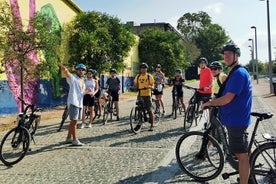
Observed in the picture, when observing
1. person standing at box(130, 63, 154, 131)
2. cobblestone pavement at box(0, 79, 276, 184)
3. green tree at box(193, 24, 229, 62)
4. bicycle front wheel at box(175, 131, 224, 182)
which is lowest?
cobblestone pavement at box(0, 79, 276, 184)

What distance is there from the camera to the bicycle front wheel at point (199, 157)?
5.93m

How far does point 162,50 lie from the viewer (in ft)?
138

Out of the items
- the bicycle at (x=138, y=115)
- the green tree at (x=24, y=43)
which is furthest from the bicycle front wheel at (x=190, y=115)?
the green tree at (x=24, y=43)

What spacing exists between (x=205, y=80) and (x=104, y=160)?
4.58 meters

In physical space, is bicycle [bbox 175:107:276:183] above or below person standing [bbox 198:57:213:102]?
below

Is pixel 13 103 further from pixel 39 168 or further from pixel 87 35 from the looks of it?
pixel 39 168

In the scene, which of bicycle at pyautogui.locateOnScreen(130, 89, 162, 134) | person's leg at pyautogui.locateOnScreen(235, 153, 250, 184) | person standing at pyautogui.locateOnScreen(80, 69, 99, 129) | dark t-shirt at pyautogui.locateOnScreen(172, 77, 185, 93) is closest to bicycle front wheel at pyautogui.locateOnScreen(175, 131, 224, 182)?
person's leg at pyautogui.locateOnScreen(235, 153, 250, 184)

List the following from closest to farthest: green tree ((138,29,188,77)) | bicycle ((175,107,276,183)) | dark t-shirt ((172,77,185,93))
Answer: bicycle ((175,107,276,183))
dark t-shirt ((172,77,185,93))
green tree ((138,29,188,77))

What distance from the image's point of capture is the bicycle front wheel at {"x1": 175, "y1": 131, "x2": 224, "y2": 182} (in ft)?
19.5

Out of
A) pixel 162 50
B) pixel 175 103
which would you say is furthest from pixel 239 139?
pixel 162 50

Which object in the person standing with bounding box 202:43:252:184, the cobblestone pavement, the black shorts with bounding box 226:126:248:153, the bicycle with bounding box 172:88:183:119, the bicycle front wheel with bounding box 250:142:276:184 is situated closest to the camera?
the person standing with bounding box 202:43:252:184

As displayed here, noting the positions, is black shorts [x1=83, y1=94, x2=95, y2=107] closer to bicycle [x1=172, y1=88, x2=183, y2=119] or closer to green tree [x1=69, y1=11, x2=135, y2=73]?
bicycle [x1=172, y1=88, x2=183, y2=119]

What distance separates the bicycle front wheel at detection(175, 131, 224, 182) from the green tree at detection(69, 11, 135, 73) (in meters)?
16.7

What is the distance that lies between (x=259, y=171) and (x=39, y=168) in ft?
12.3
